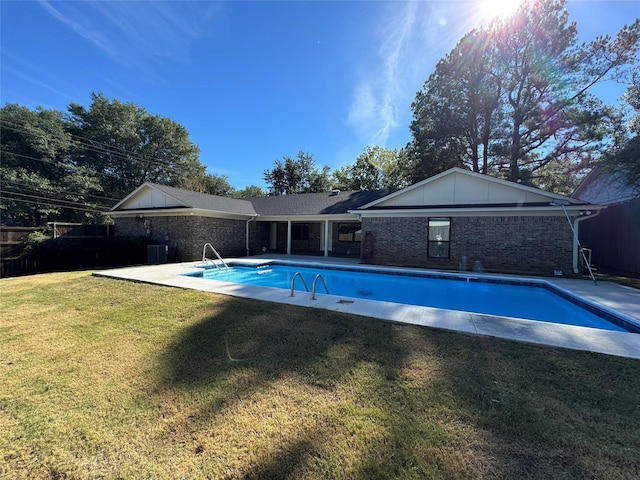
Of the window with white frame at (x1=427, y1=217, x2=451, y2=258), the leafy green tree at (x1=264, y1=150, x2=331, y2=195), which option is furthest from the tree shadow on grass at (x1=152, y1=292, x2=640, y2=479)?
the leafy green tree at (x1=264, y1=150, x2=331, y2=195)

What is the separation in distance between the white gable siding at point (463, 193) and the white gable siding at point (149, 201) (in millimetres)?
11542

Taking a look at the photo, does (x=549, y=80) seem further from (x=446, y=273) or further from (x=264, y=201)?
(x=264, y=201)

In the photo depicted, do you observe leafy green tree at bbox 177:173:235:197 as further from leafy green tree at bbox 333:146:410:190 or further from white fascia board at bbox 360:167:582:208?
white fascia board at bbox 360:167:582:208

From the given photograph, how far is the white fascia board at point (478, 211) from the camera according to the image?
10702 mm

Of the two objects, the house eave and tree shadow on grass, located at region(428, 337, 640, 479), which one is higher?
the house eave

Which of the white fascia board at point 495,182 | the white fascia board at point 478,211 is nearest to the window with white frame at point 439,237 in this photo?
the white fascia board at point 478,211

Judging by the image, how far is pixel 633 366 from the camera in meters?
3.52

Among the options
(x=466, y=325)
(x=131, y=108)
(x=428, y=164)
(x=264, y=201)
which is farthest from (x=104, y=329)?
(x=131, y=108)

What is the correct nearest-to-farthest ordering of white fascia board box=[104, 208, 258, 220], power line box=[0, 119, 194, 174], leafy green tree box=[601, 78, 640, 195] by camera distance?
leafy green tree box=[601, 78, 640, 195] → white fascia board box=[104, 208, 258, 220] → power line box=[0, 119, 194, 174]

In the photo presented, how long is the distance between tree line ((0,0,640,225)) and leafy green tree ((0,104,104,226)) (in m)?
0.08

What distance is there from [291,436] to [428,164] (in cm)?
2348

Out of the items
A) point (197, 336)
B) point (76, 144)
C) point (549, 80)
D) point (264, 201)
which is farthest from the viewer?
point (76, 144)

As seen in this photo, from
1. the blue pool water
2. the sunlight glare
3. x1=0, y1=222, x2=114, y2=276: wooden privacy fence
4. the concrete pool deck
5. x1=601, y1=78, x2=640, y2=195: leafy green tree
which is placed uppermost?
the sunlight glare

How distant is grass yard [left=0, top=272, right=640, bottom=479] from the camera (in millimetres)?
2078
